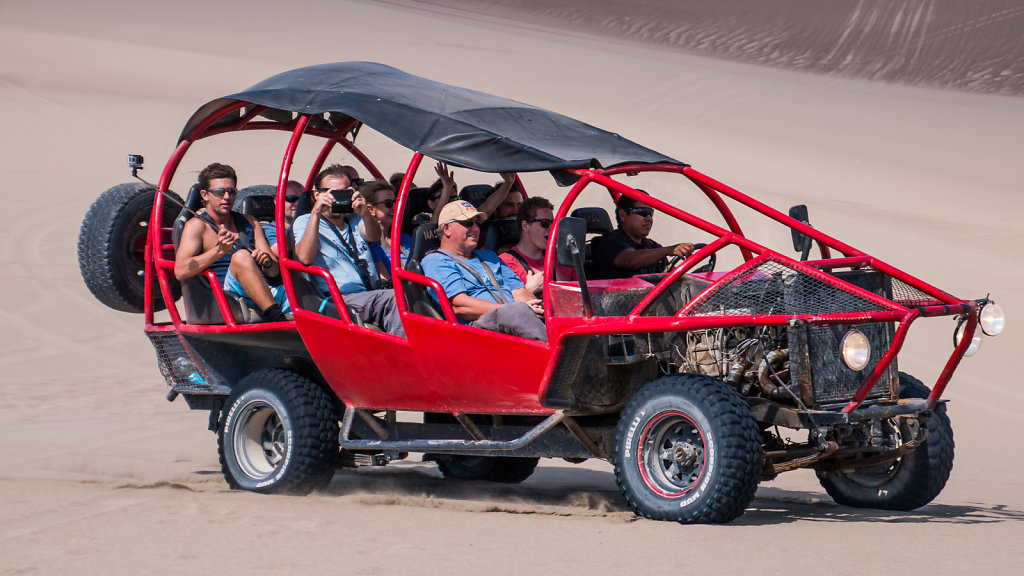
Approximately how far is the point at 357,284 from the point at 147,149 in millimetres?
17560

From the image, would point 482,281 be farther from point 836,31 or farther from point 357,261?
→ point 836,31

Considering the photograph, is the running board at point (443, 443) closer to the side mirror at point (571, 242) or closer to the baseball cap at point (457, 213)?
the side mirror at point (571, 242)

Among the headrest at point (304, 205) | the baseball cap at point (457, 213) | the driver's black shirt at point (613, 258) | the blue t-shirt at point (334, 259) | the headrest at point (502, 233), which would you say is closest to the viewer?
the baseball cap at point (457, 213)

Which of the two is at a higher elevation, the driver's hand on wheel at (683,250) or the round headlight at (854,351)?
the driver's hand on wheel at (683,250)

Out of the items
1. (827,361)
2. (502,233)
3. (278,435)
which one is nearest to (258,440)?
(278,435)

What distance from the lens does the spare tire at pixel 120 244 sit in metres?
9.05

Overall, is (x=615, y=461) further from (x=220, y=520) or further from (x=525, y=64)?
(x=525, y=64)

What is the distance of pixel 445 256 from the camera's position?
7.74 metres

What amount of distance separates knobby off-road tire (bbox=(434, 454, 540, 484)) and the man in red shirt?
1654 mm

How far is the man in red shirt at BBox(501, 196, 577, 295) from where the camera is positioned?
827 centimetres

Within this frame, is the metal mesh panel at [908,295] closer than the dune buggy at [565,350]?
No

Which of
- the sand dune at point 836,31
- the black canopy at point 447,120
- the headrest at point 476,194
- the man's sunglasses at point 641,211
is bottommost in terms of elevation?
the man's sunglasses at point 641,211

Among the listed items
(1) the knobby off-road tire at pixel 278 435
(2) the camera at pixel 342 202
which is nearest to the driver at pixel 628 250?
(2) the camera at pixel 342 202

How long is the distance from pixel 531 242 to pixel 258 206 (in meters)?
2.21
